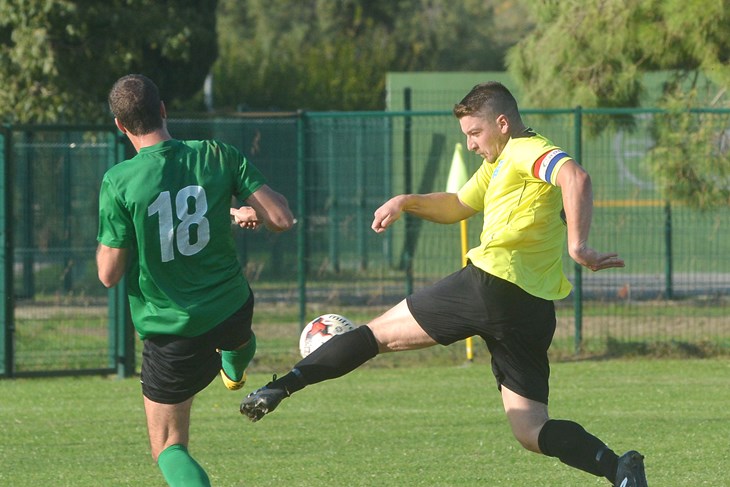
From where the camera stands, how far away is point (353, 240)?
15.1 meters

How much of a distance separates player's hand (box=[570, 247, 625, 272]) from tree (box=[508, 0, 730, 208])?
846cm

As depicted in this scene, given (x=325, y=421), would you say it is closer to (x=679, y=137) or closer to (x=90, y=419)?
(x=90, y=419)

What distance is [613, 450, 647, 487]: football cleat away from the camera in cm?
588

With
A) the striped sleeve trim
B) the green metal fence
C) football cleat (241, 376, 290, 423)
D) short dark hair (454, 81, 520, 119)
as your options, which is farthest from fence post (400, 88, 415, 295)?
the striped sleeve trim

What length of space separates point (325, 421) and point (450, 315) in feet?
12.7

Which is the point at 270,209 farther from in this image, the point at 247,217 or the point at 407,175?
the point at 407,175

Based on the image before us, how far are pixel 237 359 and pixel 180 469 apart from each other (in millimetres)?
904

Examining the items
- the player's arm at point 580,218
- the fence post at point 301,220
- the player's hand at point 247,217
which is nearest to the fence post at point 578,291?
the fence post at point 301,220

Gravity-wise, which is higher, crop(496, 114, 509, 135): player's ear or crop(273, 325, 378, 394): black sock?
crop(496, 114, 509, 135): player's ear

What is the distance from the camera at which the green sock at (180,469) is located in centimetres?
548

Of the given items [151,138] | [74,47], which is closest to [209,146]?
[151,138]

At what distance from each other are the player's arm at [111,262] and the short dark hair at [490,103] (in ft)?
5.80

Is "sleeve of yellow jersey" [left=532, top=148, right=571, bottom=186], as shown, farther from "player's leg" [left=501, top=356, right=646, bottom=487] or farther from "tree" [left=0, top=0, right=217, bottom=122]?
"tree" [left=0, top=0, right=217, bottom=122]

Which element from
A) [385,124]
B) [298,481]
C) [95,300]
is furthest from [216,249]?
[385,124]
